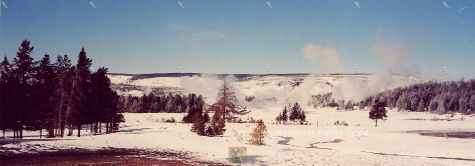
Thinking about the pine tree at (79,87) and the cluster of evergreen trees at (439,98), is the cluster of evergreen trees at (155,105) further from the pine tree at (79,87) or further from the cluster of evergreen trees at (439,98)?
the pine tree at (79,87)

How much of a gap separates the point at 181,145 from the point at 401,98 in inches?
5796

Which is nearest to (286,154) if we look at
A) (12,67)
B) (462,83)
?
(12,67)

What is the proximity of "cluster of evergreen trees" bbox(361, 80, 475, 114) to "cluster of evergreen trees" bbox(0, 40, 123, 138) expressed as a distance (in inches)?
Result: 4843

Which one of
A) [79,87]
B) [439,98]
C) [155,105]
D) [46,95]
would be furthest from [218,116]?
[439,98]

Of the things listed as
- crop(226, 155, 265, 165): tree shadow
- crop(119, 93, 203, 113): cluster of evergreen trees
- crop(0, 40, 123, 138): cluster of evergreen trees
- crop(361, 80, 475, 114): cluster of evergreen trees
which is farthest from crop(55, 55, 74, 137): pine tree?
crop(361, 80, 475, 114): cluster of evergreen trees

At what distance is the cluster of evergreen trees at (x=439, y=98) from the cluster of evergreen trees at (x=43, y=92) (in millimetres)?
123001

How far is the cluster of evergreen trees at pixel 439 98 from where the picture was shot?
155500mm

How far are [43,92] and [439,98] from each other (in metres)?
140

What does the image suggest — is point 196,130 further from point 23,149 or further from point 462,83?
point 462,83

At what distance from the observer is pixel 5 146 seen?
1393 inches

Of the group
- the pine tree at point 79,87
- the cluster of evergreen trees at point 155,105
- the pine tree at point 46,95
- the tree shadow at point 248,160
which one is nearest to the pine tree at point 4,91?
the pine tree at point 46,95

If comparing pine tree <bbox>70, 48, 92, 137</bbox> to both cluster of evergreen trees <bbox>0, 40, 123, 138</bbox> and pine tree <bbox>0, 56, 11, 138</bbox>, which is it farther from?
pine tree <bbox>0, 56, 11, 138</bbox>

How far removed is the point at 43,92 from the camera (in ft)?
184

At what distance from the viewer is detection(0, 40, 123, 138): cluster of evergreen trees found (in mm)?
51125
